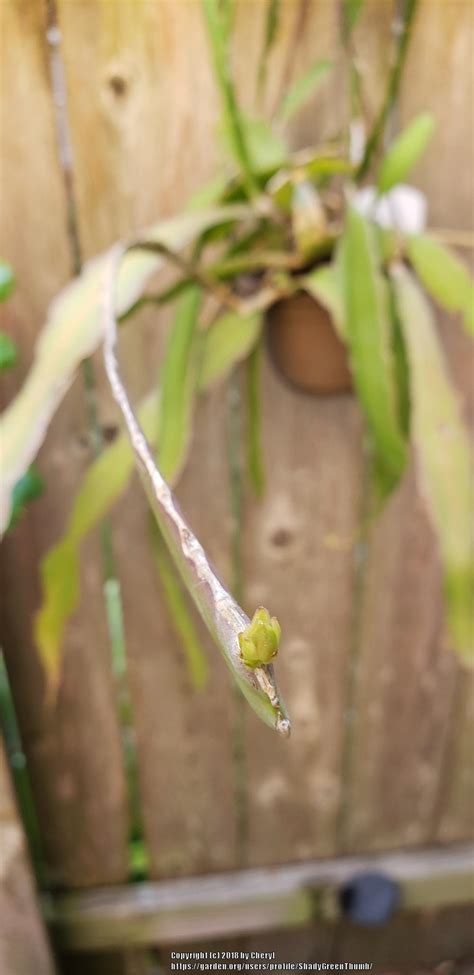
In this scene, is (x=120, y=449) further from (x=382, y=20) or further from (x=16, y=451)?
(x=382, y=20)

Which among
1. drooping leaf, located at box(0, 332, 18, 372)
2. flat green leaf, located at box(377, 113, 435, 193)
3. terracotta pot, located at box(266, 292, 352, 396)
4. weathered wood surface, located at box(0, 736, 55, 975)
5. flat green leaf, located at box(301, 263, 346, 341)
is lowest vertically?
weathered wood surface, located at box(0, 736, 55, 975)

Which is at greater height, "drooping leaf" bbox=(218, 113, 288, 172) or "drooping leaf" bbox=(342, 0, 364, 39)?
"drooping leaf" bbox=(342, 0, 364, 39)

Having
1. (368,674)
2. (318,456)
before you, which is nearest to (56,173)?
(318,456)

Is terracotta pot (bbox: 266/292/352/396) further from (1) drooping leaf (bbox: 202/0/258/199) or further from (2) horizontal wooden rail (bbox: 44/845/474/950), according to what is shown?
(2) horizontal wooden rail (bbox: 44/845/474/950)

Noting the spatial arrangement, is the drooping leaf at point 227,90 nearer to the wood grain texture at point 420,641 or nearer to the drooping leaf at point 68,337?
the drooping leaf at point 68,337

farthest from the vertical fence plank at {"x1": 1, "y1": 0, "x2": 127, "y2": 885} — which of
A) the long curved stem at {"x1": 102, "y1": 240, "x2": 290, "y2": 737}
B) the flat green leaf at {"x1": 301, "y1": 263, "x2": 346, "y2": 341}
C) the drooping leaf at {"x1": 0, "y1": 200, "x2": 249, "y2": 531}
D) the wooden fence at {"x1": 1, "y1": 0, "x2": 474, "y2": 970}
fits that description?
the long curved stem at {"x1": 102, "y1": 240, "x2": 290, "y2": 737}

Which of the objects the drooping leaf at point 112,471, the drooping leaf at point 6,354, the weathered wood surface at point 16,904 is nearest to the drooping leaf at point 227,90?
the drooping leaf at point 112,471
